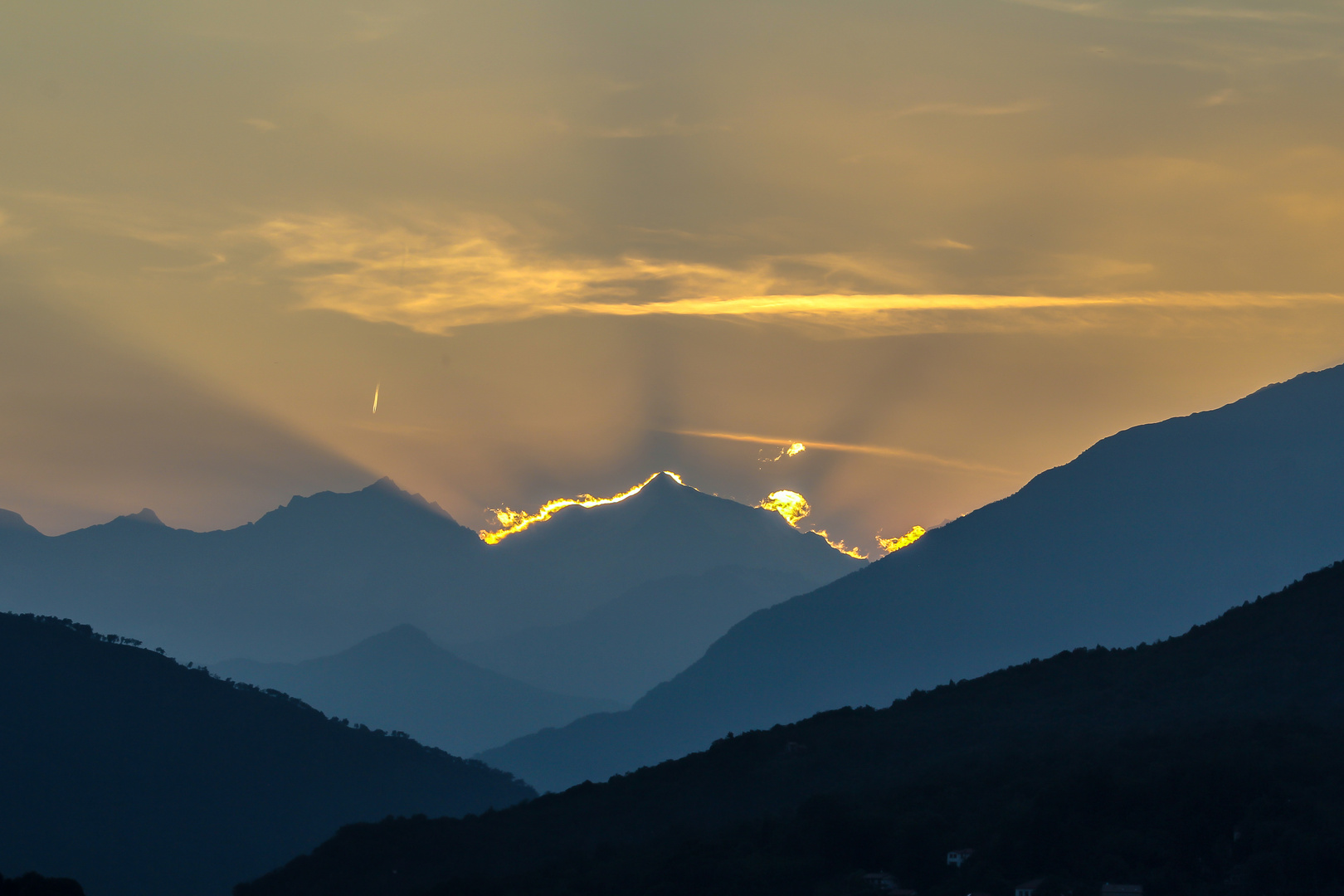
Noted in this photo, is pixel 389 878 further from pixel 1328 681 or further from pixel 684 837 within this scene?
pixel 1328 681

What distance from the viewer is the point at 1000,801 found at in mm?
122750

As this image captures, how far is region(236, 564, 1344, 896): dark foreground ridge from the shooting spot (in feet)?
353

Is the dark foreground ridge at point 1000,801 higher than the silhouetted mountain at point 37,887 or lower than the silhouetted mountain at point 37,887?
higher

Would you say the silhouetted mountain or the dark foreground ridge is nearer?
the silhouetted mountain

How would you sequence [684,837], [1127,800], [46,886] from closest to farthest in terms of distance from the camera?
[46,886], [1127,800], [684,837]

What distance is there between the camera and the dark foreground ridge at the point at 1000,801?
108 metres

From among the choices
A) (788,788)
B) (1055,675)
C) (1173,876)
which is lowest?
(1173,876)

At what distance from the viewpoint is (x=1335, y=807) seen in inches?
4146

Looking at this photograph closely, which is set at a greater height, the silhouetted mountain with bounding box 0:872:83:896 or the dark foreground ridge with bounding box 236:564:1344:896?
the dark foreground ridge with bounding box 236:564:1344:896

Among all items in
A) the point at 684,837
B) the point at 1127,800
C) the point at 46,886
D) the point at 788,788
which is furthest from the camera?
the point at 788,788

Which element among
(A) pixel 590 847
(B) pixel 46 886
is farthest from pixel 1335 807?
(B) pixel 46 886

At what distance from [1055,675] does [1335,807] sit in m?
65.4

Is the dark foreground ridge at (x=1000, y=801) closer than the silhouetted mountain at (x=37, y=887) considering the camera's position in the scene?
No

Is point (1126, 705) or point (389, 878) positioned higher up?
point (1126, 705)
